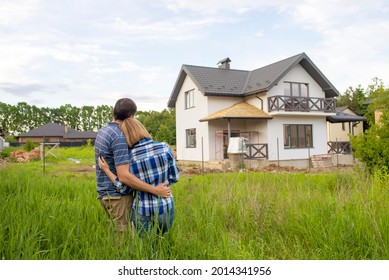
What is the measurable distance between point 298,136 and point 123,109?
1770cm

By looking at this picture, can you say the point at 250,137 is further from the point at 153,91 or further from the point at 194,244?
the point at 194,244

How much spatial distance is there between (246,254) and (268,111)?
49.8ft

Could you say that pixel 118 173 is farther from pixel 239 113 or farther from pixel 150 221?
pixel 239 113

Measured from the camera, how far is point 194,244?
8.25 feet

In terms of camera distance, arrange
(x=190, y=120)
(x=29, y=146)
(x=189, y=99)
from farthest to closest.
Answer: (x=29, y=146), (x=189, y=99), (x=190, y=120)

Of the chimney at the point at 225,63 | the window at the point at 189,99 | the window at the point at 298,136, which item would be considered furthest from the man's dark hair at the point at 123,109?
the chimney at the point at 225,63

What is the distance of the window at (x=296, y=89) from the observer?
1831 centimetres

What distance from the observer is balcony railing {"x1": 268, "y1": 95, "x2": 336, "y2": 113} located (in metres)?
16.9

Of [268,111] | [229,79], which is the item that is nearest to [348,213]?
[268,111]

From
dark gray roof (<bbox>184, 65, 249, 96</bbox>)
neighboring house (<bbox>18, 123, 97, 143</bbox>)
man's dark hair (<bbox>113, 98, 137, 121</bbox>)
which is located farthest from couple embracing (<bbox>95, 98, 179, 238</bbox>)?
neighboring house (<bbox>18, 123, 97, 143</bbox>)

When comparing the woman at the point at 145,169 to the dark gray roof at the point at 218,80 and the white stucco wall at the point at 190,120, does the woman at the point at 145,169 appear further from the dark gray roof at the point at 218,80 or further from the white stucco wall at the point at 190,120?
the white stucco wall at the point at 190,120

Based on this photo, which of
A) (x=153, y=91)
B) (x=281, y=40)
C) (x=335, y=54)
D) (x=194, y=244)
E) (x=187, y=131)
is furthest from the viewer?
(x=187, y=131)

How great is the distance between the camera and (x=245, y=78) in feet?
65.6

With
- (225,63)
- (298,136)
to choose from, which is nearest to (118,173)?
(298,136)
